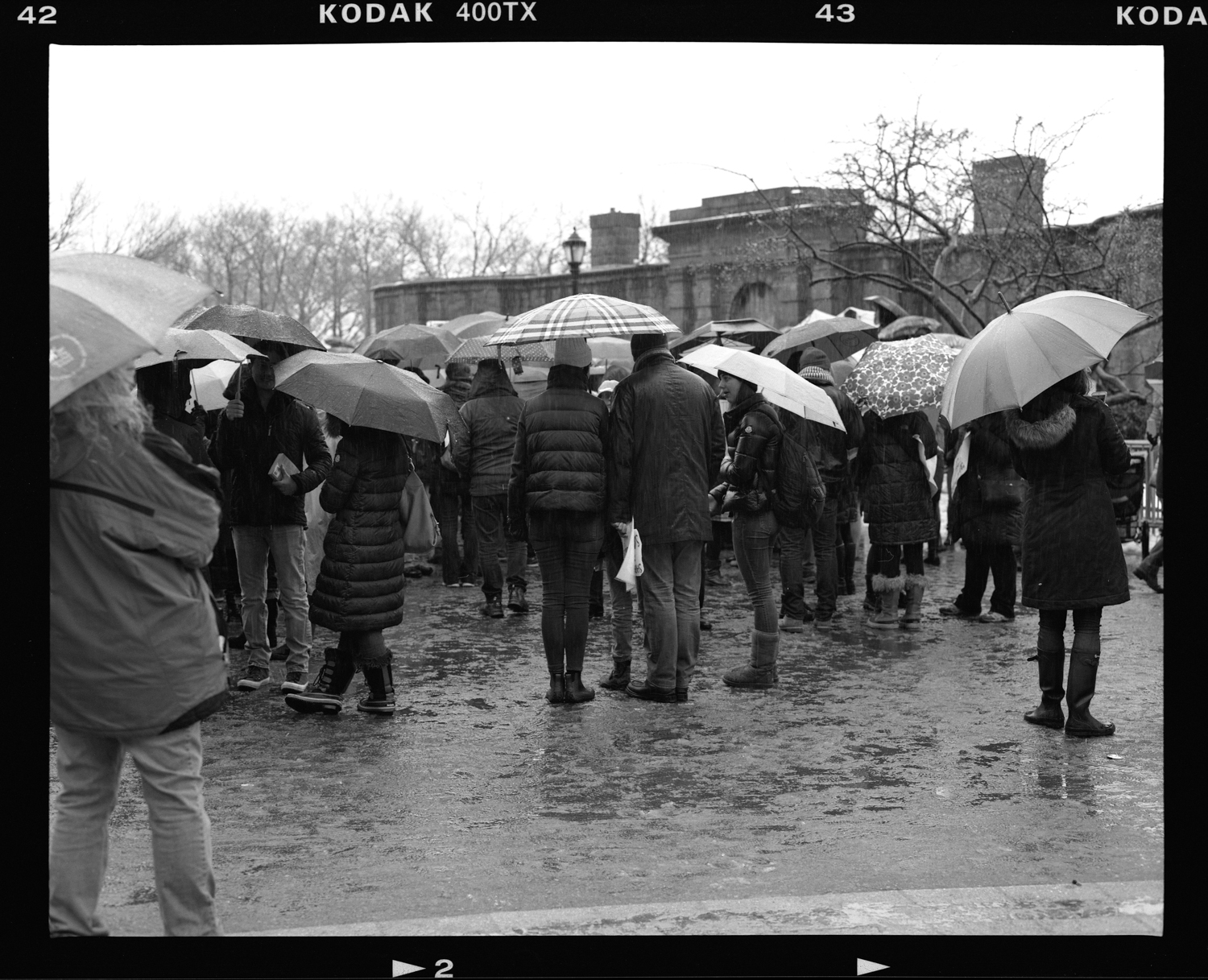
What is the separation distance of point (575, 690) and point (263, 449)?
6.95 feet

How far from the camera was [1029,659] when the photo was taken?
890 cm

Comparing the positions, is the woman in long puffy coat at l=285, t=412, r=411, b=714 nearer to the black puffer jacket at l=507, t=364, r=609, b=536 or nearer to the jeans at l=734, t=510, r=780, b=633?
the black puffer jacket at l=507, t=364, r=609, b=536

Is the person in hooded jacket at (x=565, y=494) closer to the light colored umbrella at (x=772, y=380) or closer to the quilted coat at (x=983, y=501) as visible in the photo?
the light colored umbrella at (x=772, y=380)

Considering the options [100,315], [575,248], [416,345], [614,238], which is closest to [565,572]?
[100,315]

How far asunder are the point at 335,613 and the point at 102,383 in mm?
3424

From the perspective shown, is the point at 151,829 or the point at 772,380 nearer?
the point at 151,829

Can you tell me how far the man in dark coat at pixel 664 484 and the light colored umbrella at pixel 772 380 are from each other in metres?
0.50

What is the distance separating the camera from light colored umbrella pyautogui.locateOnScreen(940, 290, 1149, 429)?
641cm

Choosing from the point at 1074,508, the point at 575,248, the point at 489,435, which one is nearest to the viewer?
the point at 1074,508

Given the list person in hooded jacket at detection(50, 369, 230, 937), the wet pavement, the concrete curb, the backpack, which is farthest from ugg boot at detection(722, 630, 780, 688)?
person in hooded jacket at detection(50, 369, 230, 937)

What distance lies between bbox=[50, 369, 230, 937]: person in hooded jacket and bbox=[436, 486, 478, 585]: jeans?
8075 mm

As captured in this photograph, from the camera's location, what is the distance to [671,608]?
25.5 feet

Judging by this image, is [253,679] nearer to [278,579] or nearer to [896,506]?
[278,579]
